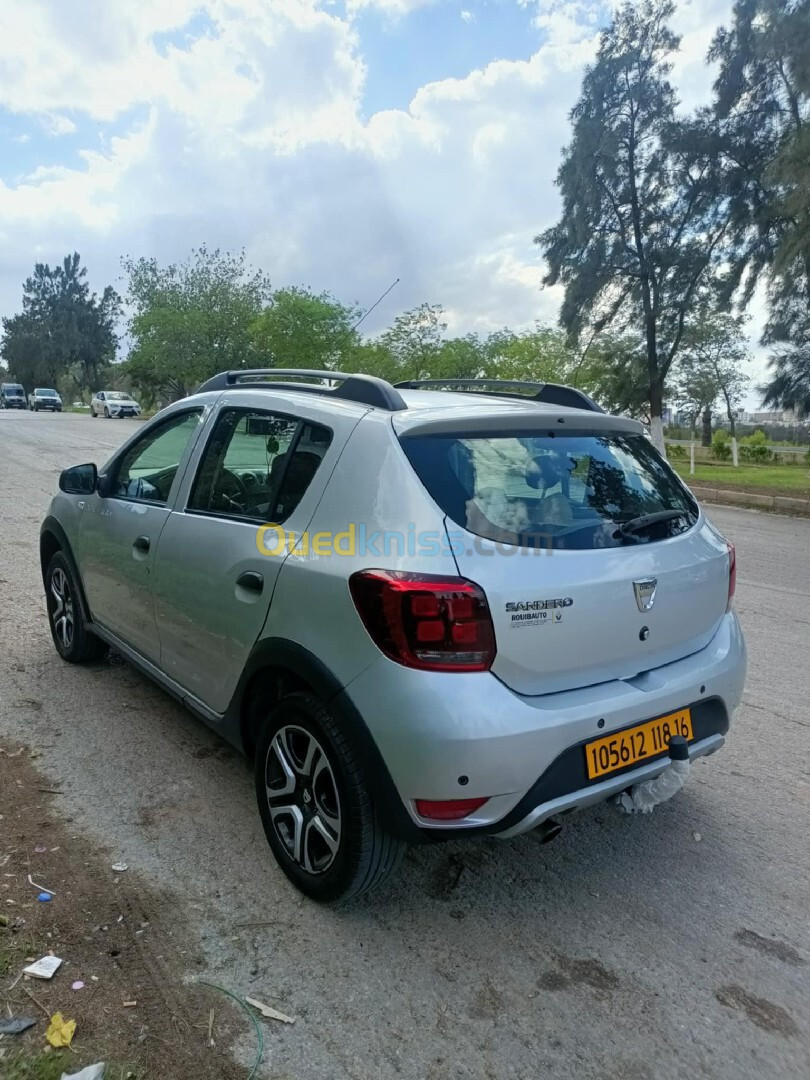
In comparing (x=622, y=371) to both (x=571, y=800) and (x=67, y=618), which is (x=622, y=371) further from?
(x=571, y=800)

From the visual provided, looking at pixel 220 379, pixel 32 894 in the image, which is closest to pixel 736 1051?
pixel 32 894

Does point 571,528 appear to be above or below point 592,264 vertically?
below

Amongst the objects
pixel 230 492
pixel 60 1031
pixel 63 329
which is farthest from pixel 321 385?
pixel 63 329

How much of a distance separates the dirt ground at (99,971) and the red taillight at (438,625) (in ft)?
3.70

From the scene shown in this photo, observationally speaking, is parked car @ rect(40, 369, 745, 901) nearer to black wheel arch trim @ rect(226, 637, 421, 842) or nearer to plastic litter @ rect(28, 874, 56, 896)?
black wheel arch trim @ rect(226, 637, 421, 842)

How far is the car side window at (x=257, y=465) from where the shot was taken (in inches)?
113

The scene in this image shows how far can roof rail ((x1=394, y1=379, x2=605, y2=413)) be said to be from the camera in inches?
137

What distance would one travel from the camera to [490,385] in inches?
151

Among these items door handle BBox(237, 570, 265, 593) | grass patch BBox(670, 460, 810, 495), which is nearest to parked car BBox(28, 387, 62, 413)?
grass patch BBox(670, 460, 810, 495)

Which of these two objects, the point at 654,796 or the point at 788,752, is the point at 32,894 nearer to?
the point at 654,796

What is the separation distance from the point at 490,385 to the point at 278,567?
1642mm

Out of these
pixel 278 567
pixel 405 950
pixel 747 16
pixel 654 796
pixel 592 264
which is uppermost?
pixel 747 16

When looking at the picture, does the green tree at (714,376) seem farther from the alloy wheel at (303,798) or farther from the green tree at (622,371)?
the alloy wheel at (303,798)

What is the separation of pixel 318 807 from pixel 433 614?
869mm
